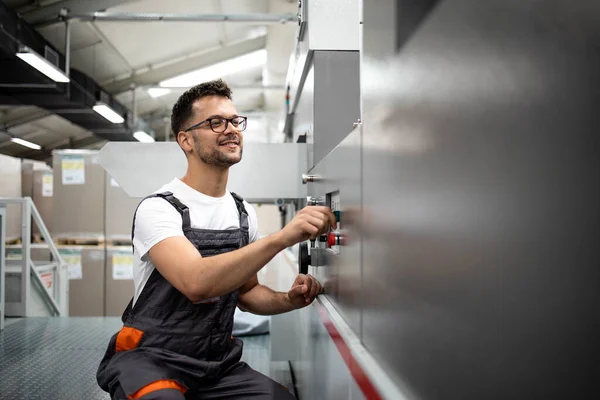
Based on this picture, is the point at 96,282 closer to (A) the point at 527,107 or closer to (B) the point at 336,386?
(B) the point at 336,386

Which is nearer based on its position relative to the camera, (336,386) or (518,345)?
(518,345)

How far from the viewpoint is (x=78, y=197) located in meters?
4.95

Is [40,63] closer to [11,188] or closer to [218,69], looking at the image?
[11,188]

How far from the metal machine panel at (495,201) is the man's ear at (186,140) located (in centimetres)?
109

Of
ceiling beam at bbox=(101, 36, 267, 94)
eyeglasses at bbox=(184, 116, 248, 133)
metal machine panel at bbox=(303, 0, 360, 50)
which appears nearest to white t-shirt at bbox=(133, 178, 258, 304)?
eyeglasses at bbox=(184, 116, 248, 133)

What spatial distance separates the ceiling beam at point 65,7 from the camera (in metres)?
5.12

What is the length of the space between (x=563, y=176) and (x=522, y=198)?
48 mm

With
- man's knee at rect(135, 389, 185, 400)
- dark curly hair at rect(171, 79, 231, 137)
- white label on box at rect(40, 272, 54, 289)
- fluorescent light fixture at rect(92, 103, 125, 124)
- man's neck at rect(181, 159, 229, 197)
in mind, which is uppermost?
fluorescent light fixture at rect(92, 103, 125, 124)

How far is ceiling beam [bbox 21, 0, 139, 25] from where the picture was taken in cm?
512

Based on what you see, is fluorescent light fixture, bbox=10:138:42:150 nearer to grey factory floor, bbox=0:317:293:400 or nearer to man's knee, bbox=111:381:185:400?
grey factory floor, bbox=0:317:293:400

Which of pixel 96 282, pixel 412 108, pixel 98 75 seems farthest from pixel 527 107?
pixel 98 75

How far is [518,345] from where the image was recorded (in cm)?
39

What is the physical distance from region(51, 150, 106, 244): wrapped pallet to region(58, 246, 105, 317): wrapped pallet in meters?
0.13

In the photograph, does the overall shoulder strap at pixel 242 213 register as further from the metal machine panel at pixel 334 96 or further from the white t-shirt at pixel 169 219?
the metal machine panel at pixel 334 96
